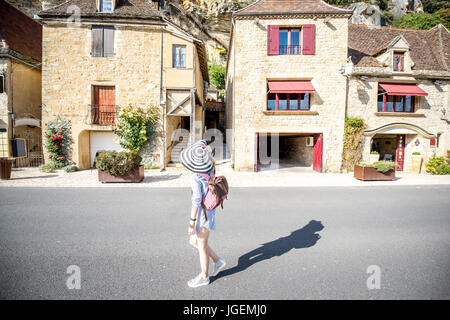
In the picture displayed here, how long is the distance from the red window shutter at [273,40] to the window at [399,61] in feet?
22.3

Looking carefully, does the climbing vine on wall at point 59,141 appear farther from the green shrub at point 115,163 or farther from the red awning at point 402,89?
the red awning at point 402,89

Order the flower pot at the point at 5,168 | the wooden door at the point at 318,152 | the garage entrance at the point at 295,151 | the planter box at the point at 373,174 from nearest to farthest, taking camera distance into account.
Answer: the flower pot at the point at 5,168 < the planter box at the point at 373,174 < the wooden door at the point at 318,152 < the garage entrance at the point at 295,151

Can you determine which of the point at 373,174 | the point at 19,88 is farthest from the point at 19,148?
the point at 373,174

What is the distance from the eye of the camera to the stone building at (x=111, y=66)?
36.2 ft

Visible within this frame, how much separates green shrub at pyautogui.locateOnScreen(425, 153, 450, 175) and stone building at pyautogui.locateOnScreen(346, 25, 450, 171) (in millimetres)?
476

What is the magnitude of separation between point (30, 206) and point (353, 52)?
54.1 feet

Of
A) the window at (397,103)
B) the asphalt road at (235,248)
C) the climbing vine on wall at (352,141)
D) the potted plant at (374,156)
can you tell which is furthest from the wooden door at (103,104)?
the window at (397,103)

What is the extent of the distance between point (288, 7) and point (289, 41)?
183cm

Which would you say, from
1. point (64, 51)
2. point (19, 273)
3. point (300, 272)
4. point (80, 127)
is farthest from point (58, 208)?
point (64, 51)

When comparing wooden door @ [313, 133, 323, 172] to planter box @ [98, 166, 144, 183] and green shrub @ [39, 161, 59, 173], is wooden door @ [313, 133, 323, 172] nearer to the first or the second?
planter box @ [98, 166, 144, 183]

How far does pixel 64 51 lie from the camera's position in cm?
1110

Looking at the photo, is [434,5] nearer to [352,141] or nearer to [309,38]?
[309,38]

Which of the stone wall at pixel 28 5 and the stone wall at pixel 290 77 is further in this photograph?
the stone wall at pixel 28 5

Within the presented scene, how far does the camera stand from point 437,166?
36.4 ft
